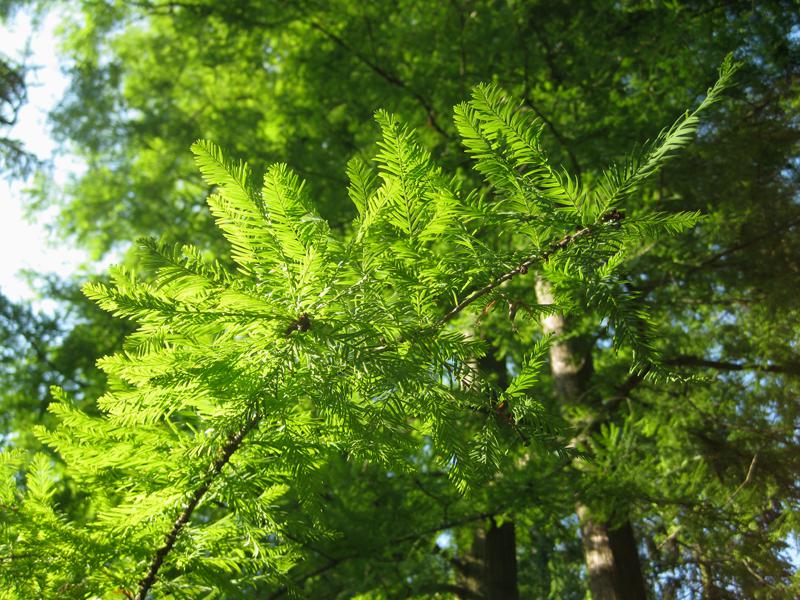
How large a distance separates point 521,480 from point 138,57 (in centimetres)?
1116

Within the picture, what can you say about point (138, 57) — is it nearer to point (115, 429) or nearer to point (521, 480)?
point (521, 480)

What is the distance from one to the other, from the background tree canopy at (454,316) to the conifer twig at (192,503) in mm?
13

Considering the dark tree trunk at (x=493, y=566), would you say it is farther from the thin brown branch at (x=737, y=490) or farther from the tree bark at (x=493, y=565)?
the thin brown branch at (x=737, y=490)

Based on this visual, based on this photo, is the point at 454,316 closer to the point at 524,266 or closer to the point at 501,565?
the point at 524,266

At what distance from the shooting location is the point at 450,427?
1197 millimetres

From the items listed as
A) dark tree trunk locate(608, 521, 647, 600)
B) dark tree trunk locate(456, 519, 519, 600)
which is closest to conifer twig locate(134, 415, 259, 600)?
dark tree trunk locate(608, 521, 647, 600)

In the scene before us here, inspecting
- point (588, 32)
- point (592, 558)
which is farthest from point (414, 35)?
point (592, 558)

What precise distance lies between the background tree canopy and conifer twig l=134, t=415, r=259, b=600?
1cm

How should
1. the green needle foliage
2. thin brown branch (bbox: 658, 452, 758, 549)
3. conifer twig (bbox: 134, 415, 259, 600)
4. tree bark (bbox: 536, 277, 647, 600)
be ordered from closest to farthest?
the green needle foliage, conifer twig (bbox: 134, 415, 259, 600), thin brown branch (bbox: 658, 452, 758, 549), tree bark (bbox: 536, 277, 647, 600)

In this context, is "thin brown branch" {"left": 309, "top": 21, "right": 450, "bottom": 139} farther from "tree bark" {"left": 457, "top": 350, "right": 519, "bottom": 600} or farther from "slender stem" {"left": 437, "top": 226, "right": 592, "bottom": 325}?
"slender stem" {"left": 437, "top": 226, "right": 592, "bottom": 325}

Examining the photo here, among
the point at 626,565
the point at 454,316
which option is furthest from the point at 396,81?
the point at 626,565

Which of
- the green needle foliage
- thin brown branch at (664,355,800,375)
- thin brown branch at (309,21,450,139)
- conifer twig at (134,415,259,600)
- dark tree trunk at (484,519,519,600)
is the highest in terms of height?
thin brown branch at (309,21,450,139)

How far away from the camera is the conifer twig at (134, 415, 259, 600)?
129 centimetres

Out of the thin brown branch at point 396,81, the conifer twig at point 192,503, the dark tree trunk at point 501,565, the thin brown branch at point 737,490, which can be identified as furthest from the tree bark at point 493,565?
the conifer twig at point 192,503
